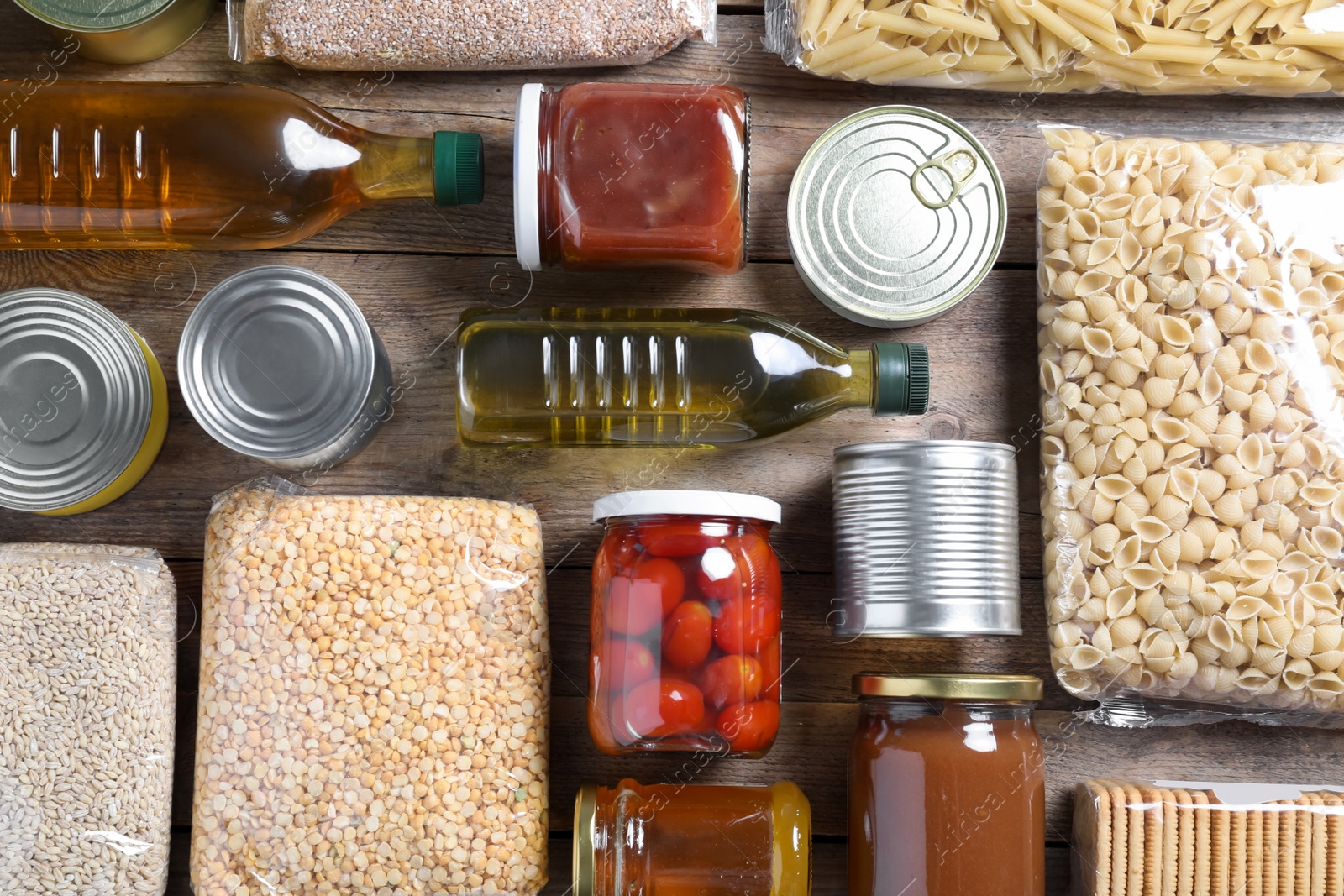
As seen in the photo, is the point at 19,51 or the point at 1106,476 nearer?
the point at 1106,476

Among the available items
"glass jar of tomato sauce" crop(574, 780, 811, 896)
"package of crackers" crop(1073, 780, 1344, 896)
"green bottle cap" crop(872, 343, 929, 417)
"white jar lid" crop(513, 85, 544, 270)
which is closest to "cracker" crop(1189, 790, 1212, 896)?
"package of crackers" crop(1073, 780, 1344, 896)

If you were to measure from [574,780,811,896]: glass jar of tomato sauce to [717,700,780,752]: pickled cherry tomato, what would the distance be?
0.26 feet

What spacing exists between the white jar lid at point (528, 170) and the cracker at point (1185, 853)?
932 mm

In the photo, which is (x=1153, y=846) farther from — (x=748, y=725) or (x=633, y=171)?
(x=633, y=171)

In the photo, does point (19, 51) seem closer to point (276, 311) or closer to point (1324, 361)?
point (276, 311)

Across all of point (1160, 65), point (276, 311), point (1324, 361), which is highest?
point (1160, 65)

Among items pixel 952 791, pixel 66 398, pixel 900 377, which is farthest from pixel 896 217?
pixel 66 398

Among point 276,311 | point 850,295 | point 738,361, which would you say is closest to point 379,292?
point 276,311

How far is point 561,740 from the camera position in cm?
111

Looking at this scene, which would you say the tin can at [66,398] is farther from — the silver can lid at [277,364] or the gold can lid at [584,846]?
the gold can lid at [584,846]

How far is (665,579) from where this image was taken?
3.15ft

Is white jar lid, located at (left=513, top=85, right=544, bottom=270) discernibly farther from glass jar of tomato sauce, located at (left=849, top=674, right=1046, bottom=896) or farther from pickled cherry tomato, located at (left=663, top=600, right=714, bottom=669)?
glass jar of tomato sauce, located at (left=849, top=674, right=1046, bottom=896)

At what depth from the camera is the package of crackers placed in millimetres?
991

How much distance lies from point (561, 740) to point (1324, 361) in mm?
959
